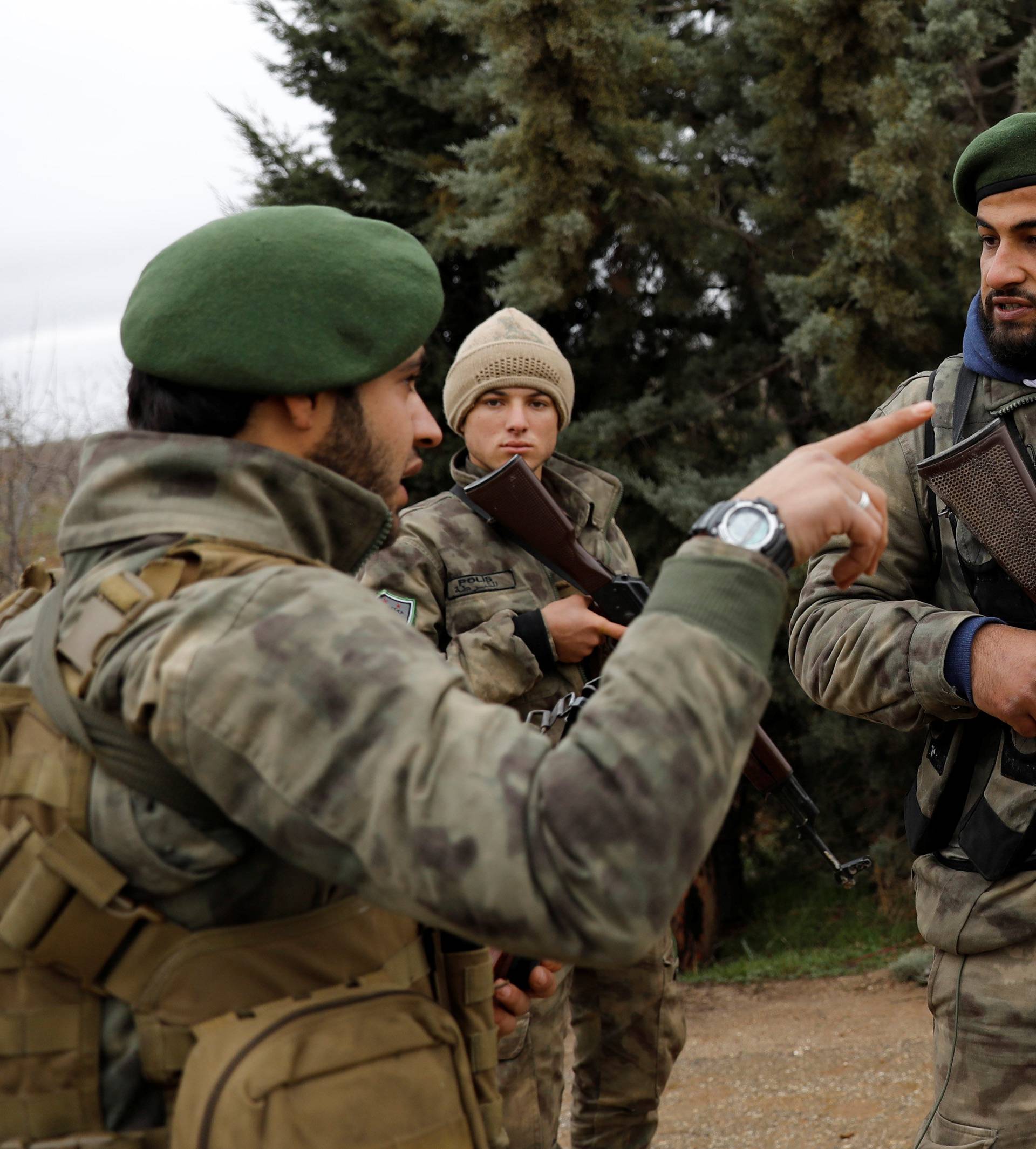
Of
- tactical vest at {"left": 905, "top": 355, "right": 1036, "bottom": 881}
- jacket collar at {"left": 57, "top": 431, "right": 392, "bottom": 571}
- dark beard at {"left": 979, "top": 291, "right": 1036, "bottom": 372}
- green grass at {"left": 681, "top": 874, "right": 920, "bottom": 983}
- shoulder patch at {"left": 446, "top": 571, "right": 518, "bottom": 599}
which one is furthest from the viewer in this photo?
green grass at {"left": 681, "top": 874, "right": 920, "bottom": 983}

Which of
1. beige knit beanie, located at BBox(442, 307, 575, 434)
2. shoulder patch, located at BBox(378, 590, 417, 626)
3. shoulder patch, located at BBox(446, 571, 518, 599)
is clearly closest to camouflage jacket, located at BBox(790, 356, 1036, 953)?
shoulder patch, located at BBox(446, 571, 518, 599)

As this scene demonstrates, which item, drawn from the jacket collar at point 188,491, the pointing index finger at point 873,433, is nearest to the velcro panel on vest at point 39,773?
the jacket collar at point 188,491

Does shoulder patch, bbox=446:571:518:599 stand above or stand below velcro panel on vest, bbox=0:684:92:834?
below

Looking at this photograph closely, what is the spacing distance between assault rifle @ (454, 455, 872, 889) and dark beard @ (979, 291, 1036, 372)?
1019 mm

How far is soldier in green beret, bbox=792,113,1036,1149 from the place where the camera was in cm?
252

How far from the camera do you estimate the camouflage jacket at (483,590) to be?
3.31m

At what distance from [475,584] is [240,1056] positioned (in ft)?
7.14

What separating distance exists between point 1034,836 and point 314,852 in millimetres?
1717

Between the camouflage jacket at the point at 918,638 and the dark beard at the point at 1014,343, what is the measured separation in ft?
0.15

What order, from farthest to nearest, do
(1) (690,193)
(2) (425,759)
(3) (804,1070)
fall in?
1. (1) (690,193)
2. (3) (804,1070)
3. (2) (425,759)

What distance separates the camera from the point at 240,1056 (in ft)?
4.42

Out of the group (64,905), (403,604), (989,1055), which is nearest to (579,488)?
(403,604)

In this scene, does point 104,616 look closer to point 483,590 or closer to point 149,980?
point 149,980

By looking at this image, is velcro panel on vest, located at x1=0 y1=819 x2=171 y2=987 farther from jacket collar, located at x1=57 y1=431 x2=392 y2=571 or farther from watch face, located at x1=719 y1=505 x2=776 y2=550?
watch face, located at x1=719 y1=505 x2=776 y2=550
